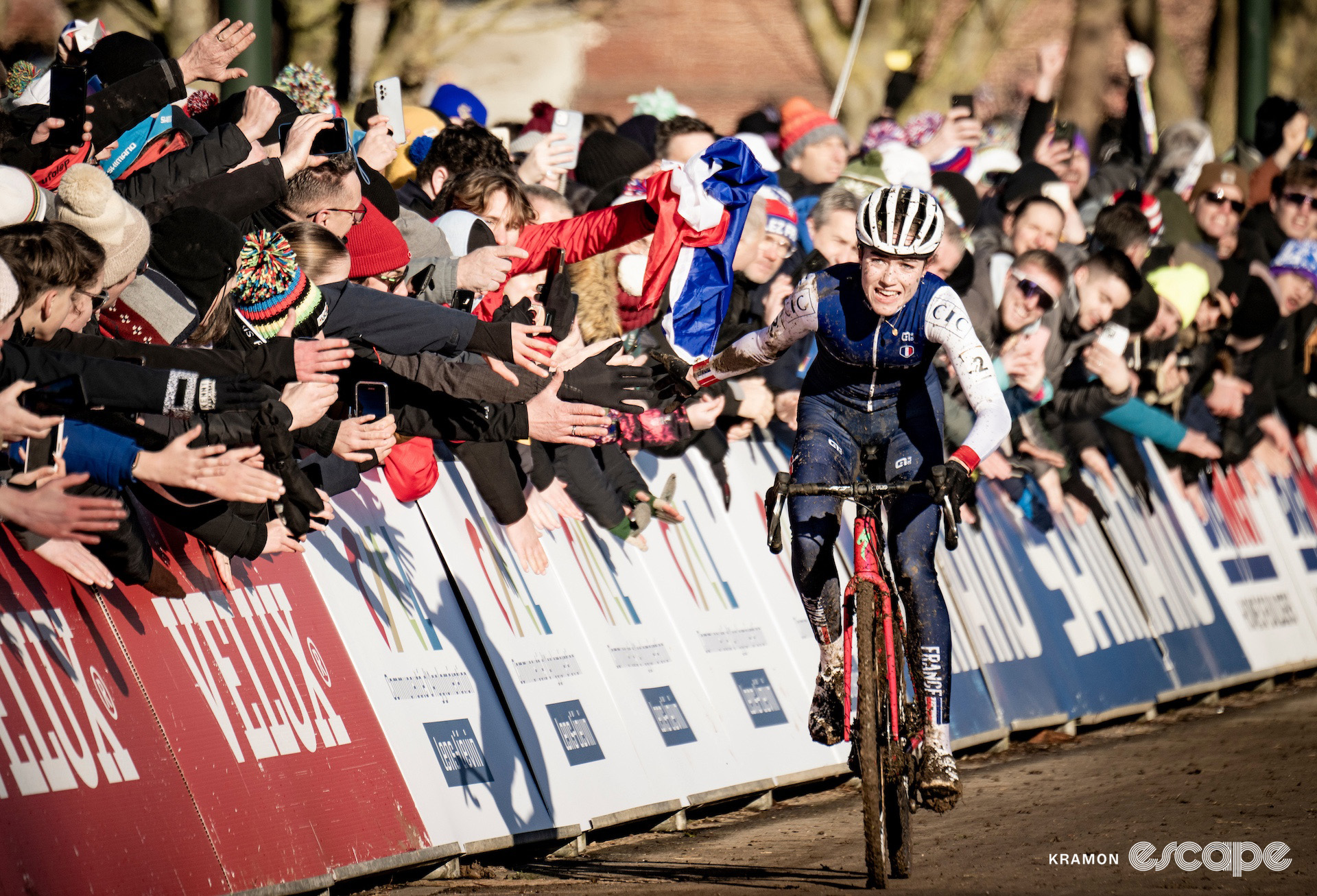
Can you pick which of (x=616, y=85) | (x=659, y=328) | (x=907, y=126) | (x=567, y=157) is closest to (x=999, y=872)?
(x=659, y=328)

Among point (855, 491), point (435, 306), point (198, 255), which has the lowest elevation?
point (855, 491)

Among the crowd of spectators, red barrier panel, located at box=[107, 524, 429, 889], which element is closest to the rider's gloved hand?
the crowd of spectators

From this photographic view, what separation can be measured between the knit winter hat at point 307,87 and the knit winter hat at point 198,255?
261 cm

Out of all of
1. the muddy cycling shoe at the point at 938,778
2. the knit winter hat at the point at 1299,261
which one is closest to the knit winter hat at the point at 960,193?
the knit winter hat at the point at 1299,261

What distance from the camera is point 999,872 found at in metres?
7.04

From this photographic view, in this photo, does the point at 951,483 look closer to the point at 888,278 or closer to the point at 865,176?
the point at 888,278

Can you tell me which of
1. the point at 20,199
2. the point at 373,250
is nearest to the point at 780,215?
the point at 373,250

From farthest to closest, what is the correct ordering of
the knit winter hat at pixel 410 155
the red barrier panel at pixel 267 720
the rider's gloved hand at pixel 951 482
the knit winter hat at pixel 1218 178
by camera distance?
1. the knit winter hat at pixel 1218 178
2. the knit winter hat at pixel 410 155
3. the rider's gloved hand at pixel 951 482
4. the red barrier panel at pixel 267 720

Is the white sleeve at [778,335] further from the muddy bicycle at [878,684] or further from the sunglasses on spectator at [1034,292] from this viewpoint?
the sunglasses on spectator at [1034,292]

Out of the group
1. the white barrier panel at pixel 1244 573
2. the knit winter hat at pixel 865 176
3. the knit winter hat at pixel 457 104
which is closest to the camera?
the knit winter hat at pixel 865 176

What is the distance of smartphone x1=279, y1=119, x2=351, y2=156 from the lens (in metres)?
7.43

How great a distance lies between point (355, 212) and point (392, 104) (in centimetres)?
136

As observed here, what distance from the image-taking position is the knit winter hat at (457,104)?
11203 millimetres

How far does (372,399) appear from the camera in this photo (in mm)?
7305
